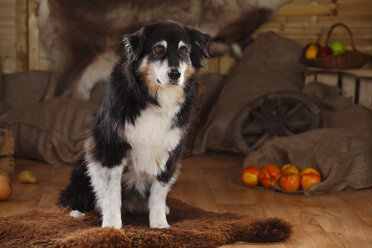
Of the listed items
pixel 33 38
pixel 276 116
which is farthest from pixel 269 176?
pixel 33 38

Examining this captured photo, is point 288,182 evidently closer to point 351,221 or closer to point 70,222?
point 351,221

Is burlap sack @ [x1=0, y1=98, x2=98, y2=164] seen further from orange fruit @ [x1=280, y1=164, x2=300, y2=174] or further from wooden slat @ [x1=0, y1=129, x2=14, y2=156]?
orange fruit @ [x1=280, y1=164, x2=300, y2=174]

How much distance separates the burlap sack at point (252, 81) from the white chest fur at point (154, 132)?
6.75 ft

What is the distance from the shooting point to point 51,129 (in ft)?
13.6

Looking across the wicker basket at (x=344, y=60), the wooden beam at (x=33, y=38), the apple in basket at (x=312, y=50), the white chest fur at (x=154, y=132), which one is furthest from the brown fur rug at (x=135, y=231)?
the wooden beam at (x=33, y=38)

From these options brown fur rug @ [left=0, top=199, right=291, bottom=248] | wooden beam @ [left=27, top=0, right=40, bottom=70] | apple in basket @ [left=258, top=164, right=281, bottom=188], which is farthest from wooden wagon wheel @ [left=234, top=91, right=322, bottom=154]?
wooden beam @ [left=27, top=0, right=40, bottom=70]

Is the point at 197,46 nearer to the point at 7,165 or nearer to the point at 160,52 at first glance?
the point at 160,52

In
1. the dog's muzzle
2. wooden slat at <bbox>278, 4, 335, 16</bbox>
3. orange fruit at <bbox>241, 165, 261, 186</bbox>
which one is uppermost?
wooden slat at <bbox>278, 4, 335, 16</bbox>

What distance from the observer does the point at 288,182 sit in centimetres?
329

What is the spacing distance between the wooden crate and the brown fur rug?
0.98 metres

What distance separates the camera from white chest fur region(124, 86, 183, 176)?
238 centimetres

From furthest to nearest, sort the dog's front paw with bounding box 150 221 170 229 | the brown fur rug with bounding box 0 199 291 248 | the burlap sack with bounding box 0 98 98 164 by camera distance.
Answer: the burlap sack with bounding box 0 98 98 164
the dog's front paw with bounding box 150 221 170 229
the brown fur rug with bounding box 0 199 291 248

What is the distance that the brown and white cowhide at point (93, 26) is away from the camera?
4.84 meters

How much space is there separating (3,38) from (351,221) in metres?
3.80
